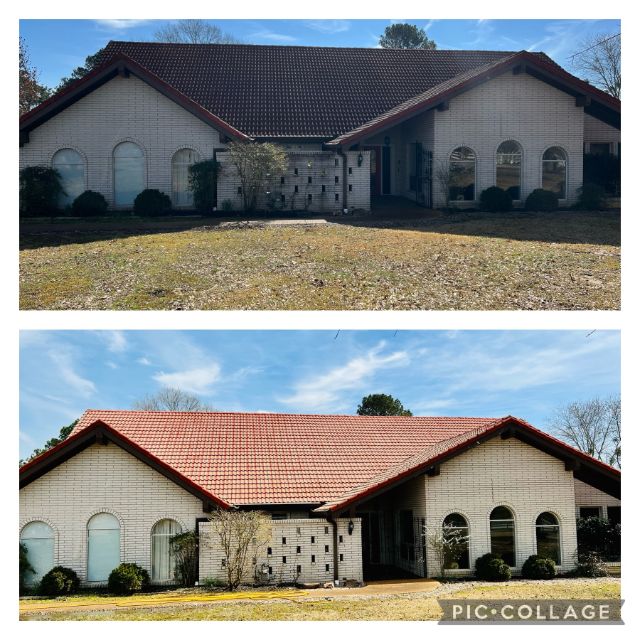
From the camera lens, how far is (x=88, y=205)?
25734mm

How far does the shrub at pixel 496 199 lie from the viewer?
90.5 ft

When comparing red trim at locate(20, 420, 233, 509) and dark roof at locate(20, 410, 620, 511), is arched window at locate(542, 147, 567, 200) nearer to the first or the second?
dark roof at locate(20, 410, 620, 511)

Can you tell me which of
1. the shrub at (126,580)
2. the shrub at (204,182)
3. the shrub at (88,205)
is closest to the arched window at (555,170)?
the shrub at (204,182)

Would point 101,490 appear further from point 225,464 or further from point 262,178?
point 262,178

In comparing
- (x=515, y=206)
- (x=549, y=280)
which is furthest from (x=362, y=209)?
(x=549, y=280)

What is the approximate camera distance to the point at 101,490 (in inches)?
706

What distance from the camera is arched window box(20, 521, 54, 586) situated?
680 inches

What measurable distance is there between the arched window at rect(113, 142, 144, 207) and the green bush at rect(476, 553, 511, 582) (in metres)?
16.1

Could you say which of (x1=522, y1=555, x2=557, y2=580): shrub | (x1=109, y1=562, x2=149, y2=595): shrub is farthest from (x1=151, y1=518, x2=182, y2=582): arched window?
(x1=522, y1=555, x2=557, y2=580): shrub

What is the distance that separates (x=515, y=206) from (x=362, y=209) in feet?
18.2

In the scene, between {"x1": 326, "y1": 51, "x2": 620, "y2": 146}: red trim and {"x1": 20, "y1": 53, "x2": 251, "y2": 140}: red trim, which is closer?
{"x1": 20, "y1": 53, "x2": 251, "y2": 140}: red trim

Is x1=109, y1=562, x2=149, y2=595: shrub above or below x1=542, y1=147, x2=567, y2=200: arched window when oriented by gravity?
below

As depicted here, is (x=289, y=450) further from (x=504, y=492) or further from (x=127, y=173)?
(x=127, y=173)

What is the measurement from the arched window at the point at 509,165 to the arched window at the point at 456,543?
44.8 feet
